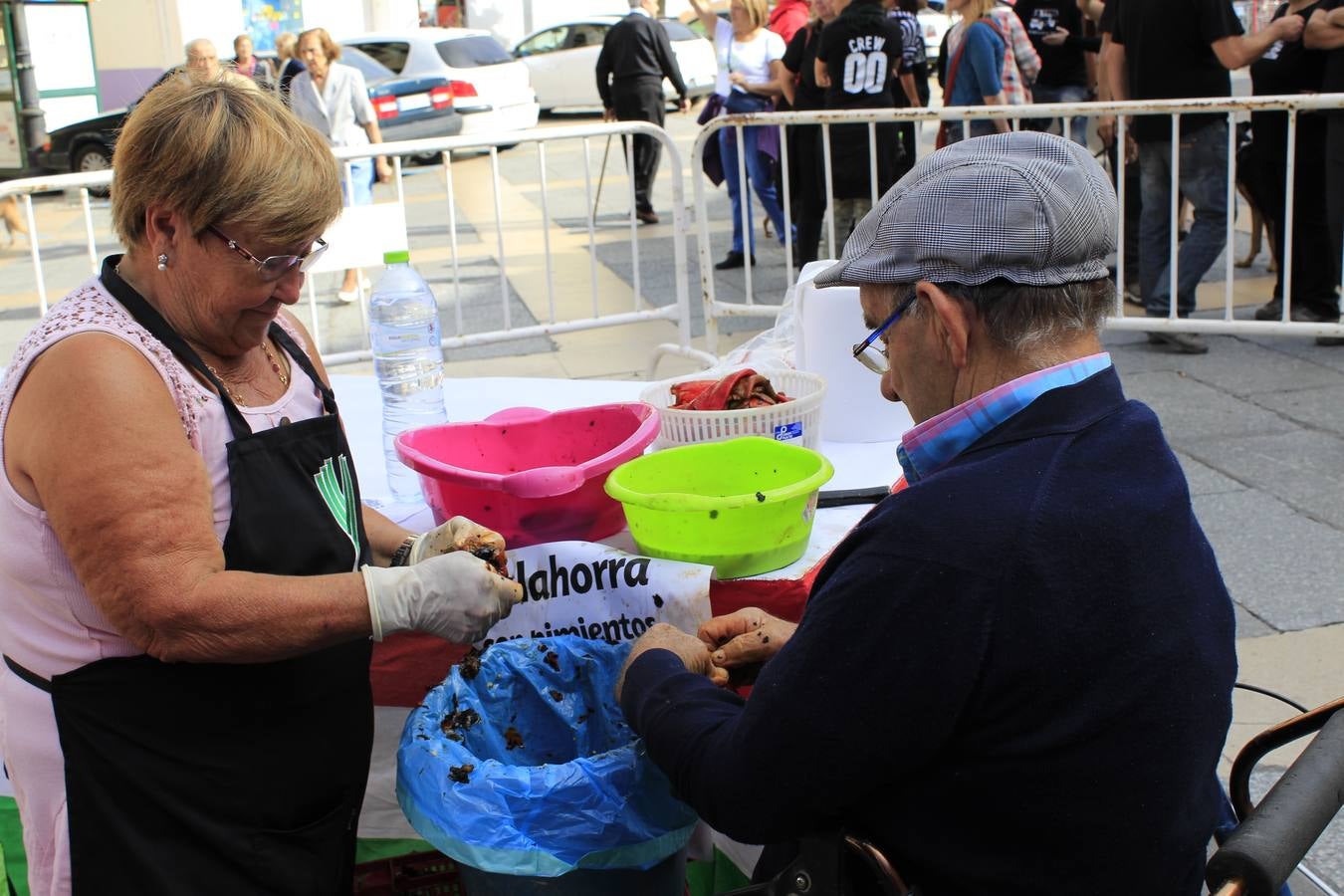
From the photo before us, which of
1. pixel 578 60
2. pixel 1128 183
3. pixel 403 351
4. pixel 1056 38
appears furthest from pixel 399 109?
pixel 403 351

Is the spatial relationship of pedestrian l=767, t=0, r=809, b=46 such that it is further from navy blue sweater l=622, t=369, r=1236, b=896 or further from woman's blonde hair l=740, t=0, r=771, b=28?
navy blue sweater l=622, t=369, r=1236, b=896

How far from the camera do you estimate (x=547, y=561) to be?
2.30 meters

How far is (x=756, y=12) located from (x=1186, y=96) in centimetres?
363

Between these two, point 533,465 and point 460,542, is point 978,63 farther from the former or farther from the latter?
point 460,542

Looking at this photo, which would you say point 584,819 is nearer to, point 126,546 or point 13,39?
point 126,546

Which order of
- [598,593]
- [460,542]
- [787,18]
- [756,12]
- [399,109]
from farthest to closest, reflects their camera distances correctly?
[399,109], [787,18], [756,12], [598,593], [460,542]

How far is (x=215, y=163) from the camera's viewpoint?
172 cm

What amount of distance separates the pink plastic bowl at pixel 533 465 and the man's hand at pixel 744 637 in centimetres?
44

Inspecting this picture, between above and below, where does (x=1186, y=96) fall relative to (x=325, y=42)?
below

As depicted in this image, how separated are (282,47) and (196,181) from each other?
9310 mm

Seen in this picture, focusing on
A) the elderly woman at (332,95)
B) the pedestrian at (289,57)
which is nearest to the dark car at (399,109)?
the pedestrian at (289,57)

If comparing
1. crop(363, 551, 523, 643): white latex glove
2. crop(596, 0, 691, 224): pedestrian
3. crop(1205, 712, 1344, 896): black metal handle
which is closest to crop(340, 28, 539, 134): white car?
crop(596, 0, 691, 224): pedestrian

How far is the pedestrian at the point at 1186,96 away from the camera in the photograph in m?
6.45

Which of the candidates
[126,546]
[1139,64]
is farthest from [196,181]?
[1139,64]
